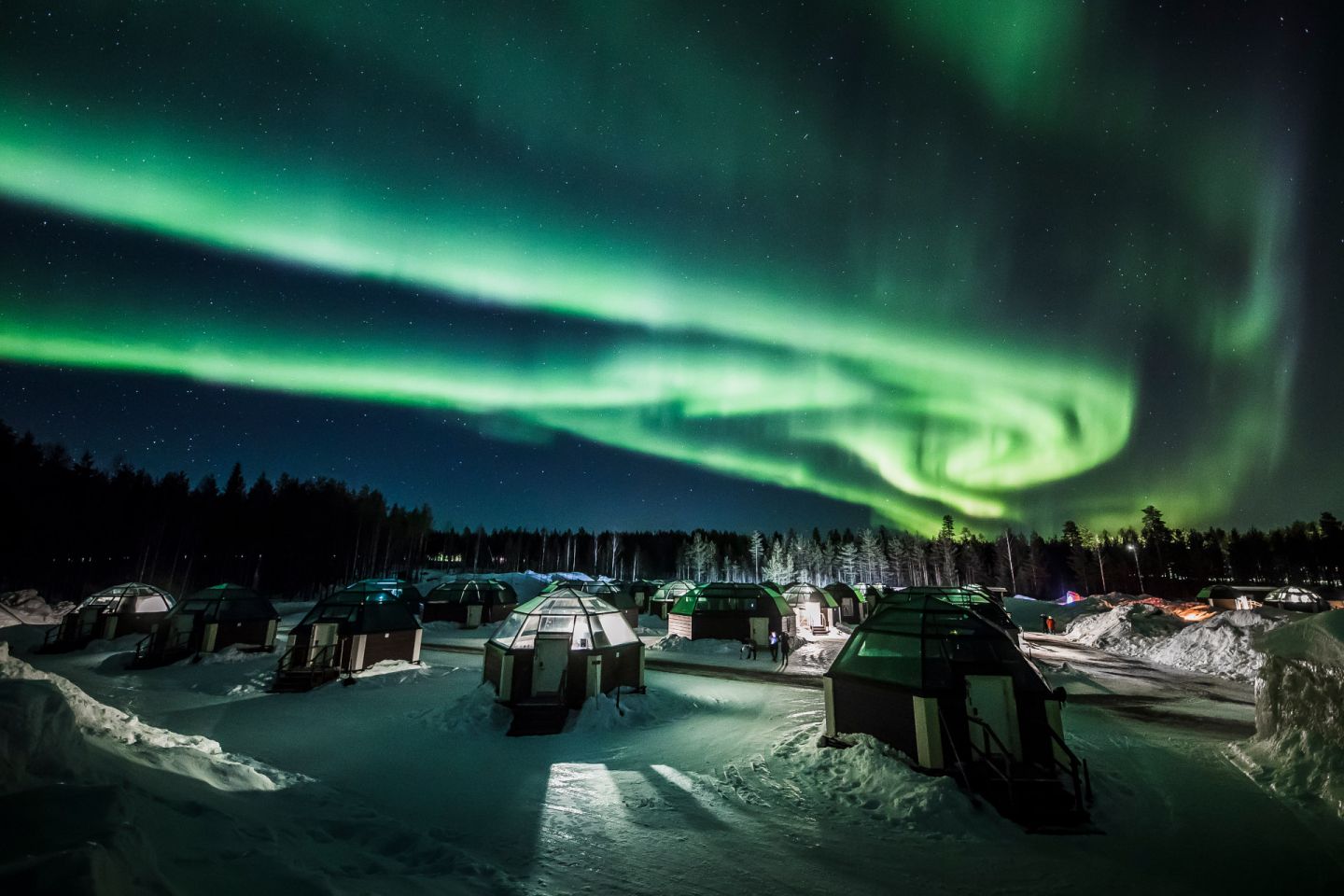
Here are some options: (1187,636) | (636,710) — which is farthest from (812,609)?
(636,710)

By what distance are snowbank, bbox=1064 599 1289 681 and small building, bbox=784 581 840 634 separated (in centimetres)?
1930

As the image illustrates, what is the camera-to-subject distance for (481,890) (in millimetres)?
7555

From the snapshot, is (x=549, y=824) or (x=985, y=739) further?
(x=985, y=739)

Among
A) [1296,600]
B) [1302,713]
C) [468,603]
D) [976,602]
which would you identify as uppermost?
[1296,600]

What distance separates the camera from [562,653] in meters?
18.9

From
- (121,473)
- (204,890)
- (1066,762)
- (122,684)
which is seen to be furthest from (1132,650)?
(121,473)

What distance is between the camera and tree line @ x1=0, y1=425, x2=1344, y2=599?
195 feet

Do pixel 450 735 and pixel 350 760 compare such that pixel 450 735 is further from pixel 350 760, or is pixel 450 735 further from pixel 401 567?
pixel 401 567

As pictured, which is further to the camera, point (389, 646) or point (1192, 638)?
point (1192, 638)

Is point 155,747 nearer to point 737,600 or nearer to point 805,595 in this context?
point 737,600

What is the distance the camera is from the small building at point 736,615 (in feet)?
120

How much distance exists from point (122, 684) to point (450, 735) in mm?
18246

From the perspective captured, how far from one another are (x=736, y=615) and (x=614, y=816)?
27937mm

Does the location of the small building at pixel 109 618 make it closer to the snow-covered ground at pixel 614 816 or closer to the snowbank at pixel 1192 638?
the snow-covered ground at pixel 614 816
